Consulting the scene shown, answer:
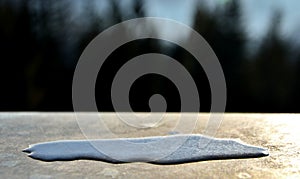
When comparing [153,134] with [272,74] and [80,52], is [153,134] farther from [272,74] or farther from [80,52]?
[272,74]

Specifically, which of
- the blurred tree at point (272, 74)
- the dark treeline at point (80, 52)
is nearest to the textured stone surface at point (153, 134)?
the dark treeline at point (80, 52)

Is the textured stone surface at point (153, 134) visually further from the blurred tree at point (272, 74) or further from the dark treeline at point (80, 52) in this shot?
the blurred tree at point (272, 74)

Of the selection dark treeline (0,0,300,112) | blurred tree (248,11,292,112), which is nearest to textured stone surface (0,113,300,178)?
dark treeline (0,0,300,112)

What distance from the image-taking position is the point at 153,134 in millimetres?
1905

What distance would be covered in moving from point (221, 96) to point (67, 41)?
8.30 m

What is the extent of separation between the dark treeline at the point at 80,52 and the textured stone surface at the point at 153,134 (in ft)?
23.0

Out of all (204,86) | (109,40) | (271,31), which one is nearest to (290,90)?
(271,31)

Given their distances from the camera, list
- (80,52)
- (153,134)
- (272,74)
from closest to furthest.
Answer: (153,134) < (80,52) < (272,74)

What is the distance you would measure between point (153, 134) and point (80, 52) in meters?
8.17

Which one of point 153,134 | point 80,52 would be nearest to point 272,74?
point 80,52

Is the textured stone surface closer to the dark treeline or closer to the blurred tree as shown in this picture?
the dark treeline

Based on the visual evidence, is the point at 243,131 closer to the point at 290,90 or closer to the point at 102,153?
the point at 102,153

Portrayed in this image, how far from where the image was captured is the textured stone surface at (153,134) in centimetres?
125

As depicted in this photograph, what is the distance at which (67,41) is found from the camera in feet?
33.1
